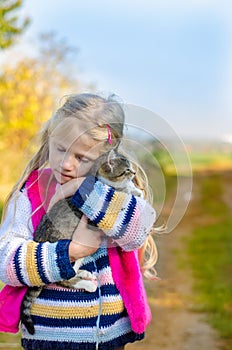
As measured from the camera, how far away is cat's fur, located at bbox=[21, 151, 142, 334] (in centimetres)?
266

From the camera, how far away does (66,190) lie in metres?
2.69

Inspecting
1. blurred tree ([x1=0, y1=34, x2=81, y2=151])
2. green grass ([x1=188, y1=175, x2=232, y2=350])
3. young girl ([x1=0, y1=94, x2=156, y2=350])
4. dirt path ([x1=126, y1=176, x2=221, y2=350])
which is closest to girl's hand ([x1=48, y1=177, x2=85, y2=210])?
young girl ([x1=0, y1=94, x2=156, y2=350])

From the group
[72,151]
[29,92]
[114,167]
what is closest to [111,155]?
[114,167]

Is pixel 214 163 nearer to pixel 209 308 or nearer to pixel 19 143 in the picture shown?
pixel 19 143

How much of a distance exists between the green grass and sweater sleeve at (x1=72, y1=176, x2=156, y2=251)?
12.1 feet

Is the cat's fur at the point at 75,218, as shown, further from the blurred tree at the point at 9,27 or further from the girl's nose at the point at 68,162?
the blurred tree at the point at 9,27

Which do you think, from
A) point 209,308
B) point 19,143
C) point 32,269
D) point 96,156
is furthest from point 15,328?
point 19,143

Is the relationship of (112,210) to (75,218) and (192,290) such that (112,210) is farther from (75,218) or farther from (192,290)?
(192,290)

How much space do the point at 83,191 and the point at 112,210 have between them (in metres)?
0.13

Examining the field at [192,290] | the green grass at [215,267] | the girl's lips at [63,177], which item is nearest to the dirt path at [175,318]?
the field at [192,290]

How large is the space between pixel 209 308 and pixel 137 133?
16.0ft

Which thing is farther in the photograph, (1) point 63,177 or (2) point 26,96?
(2) point 26,96

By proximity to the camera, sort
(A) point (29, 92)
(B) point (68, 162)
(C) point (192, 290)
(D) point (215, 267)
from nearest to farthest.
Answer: (B) point (68, 162)
(C) point (192, 290)
(D) point (215, 267)
(A) point (29, 92)

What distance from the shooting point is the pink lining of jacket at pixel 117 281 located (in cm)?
276
